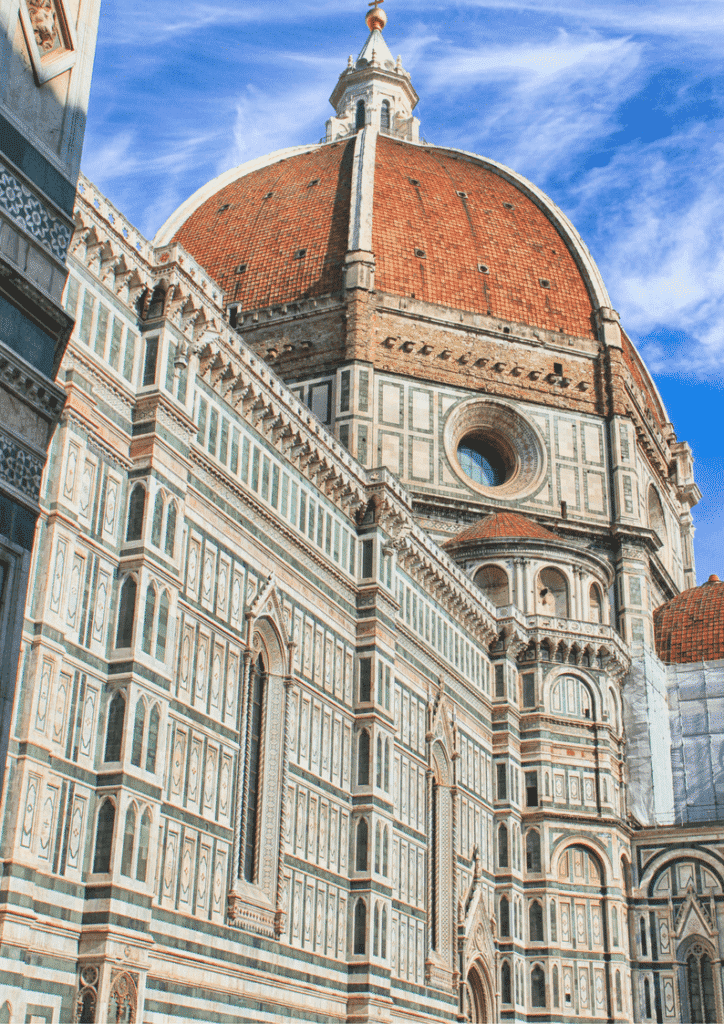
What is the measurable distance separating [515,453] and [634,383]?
7.62 meters

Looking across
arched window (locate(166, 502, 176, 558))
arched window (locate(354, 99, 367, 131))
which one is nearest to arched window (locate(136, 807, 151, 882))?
arched window (locate(166, 502, 176, 558))

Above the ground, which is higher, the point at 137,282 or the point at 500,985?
the point at 137,282

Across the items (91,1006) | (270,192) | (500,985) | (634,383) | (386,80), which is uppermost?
(386,80)

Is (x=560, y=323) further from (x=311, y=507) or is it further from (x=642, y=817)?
(x=311, y=507)

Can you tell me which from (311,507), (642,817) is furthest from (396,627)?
(642,817)

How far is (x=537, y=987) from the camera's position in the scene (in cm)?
3656

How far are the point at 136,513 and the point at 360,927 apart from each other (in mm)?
11056

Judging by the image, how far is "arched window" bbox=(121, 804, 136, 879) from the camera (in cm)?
2006

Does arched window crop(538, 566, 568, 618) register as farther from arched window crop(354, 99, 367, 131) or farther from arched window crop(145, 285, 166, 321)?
arched window crop(354, 99, 367, 131)

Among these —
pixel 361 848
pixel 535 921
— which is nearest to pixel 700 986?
pixel 535 921

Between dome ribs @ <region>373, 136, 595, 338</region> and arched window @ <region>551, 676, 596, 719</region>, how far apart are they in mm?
16080

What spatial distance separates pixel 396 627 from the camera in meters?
32.3

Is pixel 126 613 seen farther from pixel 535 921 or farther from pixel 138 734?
pixel 535 921

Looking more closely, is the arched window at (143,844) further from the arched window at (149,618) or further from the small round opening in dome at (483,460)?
the small round opening in dome at (483,460)
